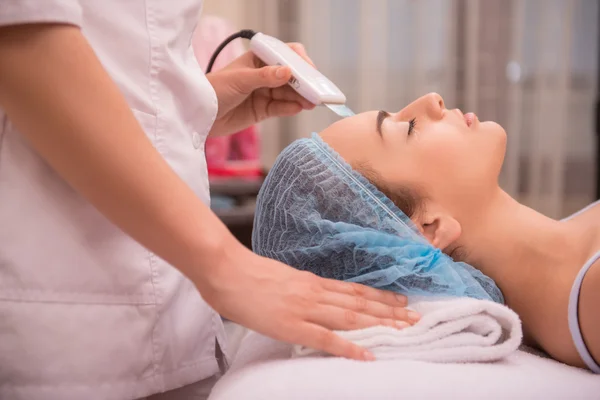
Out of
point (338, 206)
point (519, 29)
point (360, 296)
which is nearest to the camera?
point (360, 296)

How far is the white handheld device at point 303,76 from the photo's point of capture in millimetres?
1107

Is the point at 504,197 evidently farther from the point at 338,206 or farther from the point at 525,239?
the point at 338,206

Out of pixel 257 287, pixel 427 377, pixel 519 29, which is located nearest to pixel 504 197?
pixel 427 377

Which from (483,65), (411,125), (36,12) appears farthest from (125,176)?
(483,65)

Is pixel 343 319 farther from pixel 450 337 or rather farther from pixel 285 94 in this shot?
pixel 285 94

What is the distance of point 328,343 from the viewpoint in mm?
800

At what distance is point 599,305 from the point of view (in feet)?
2.95

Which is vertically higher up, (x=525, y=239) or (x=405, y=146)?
(x=405, y=146)

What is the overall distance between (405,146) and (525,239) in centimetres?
27

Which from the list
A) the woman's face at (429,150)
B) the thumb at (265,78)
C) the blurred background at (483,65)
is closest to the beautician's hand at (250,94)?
the thumb at (265,78)

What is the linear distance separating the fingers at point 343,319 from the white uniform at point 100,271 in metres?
0.24

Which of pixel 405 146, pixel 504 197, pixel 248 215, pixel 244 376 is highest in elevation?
pixel 405 146

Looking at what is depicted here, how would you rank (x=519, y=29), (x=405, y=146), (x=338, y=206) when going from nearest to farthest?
(x=338, y=206) < (x=405, y=146) < (x=519, y=29)

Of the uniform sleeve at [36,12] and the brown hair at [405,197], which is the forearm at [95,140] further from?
the brown hair at [405,197]
